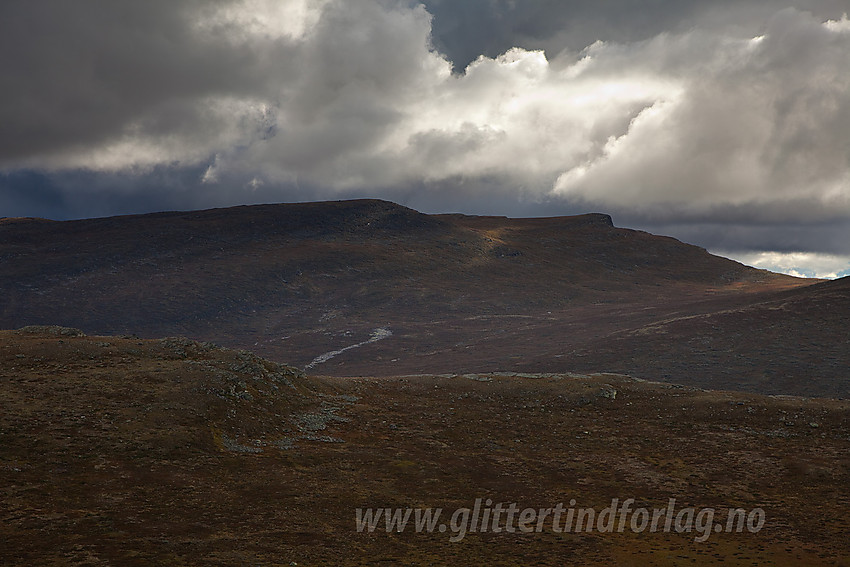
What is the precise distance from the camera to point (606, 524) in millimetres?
22875

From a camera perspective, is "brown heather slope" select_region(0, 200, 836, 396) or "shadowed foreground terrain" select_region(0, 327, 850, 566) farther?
"brown heather slope" select_region(0, 200, 836, 396)

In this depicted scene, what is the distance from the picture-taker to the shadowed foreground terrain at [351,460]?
19.4 metres

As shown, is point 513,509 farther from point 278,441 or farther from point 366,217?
point 366,217

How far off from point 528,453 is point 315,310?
10752 cm

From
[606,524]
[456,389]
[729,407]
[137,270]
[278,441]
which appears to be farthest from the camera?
[137,270]

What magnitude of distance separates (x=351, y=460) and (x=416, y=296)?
111923 millimetres

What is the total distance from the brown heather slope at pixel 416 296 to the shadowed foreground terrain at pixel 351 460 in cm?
3791

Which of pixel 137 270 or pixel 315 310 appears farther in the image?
pixel 137 270

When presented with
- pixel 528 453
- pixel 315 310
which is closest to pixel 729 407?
pixel 528 453

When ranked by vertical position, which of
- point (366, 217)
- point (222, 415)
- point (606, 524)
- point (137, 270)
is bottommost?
point (606, 524)

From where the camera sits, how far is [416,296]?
14000cm

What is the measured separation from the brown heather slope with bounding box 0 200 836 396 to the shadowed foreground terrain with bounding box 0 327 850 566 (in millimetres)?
37913

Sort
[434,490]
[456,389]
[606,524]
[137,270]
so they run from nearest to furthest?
1. [606,524]
2. [434,490]
3. [456,389]
4. [137,270]

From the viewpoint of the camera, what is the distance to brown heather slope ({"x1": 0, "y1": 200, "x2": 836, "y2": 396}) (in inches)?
3201
